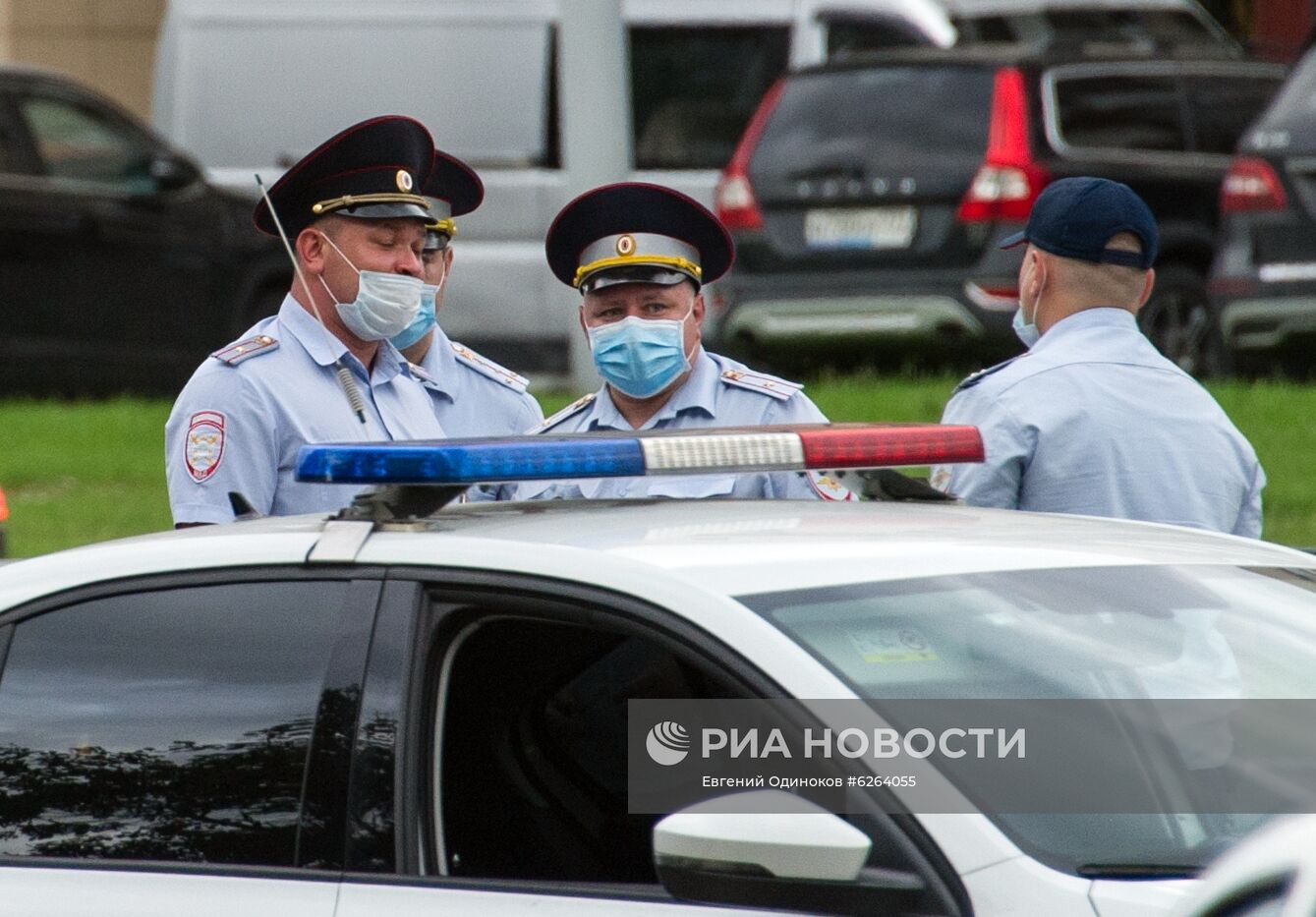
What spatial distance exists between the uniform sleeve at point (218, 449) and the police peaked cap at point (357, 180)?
21.7 inches

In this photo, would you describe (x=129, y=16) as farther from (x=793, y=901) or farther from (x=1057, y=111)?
(x=793, y=901)

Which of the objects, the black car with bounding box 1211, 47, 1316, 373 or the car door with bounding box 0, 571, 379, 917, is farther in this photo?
the black car with bounding box 1211, 47, 1316, 373

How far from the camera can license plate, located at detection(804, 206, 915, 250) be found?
1152 cm

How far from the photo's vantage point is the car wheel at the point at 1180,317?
1177 cm

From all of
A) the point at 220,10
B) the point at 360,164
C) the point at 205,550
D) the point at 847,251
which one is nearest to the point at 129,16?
the point at 220,10

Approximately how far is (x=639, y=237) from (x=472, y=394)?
0.85 metres

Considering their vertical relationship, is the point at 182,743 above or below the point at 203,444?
below

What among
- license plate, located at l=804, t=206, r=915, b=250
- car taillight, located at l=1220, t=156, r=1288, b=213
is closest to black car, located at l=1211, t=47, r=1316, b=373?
car taillight, located at l=1220, t=156, r=1288, b=213

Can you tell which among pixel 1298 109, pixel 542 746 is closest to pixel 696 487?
pixel 542 746

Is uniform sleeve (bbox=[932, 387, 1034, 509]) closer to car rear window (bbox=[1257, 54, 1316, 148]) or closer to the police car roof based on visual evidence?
the police car roof

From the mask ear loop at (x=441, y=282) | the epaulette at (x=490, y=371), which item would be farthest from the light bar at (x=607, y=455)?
the mask ear loop at (x=441, y=282)

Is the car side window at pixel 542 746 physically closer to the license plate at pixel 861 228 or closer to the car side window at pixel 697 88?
the license plate at pixel 861 228

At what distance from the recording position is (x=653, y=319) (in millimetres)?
5074

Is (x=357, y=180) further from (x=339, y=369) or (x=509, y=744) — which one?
(x=509, y=744)
